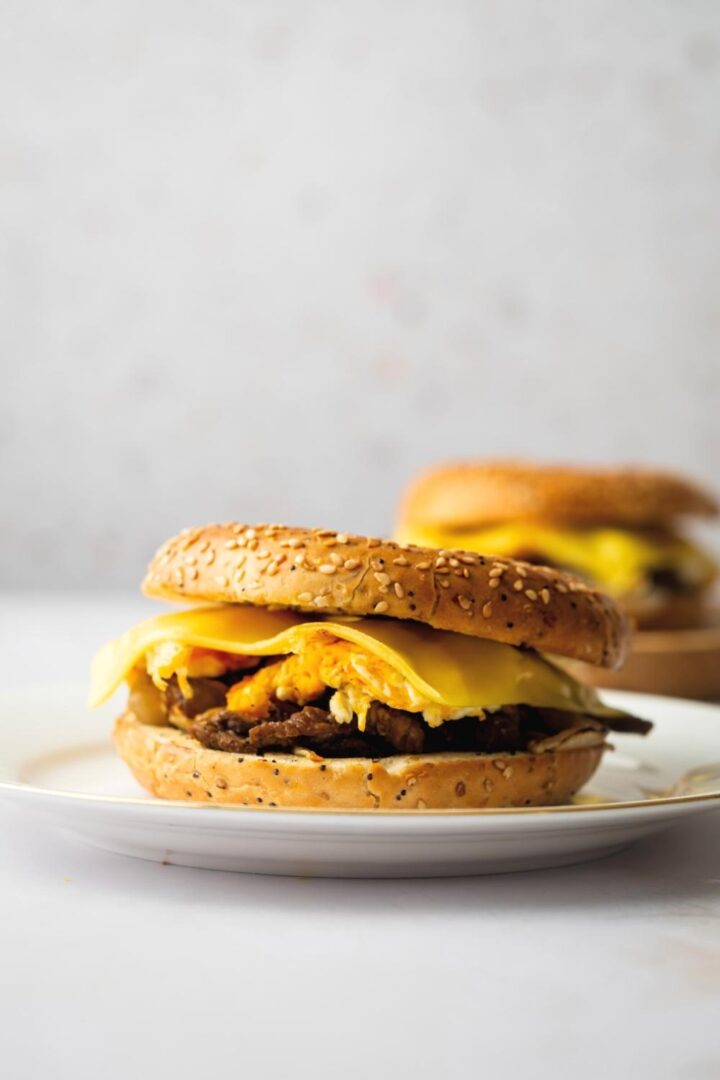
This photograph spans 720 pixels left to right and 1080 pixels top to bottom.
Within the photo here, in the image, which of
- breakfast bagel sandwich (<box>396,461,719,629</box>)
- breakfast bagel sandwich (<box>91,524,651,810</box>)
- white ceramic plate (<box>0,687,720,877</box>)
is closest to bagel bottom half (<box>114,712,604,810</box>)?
breakfast bagel sandwich (<box>91,524,651,810</box>)

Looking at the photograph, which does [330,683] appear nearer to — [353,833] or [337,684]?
[337,684]

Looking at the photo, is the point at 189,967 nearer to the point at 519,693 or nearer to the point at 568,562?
the point at 519,693

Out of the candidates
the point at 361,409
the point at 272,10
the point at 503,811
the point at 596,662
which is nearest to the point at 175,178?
the point at 272,10

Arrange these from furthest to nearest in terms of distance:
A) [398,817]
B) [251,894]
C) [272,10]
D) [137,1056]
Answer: [272,10] < [251,894] < [398,817] < [137,1056]

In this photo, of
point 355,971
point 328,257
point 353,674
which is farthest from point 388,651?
point 328,257

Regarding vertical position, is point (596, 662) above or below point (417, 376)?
below
